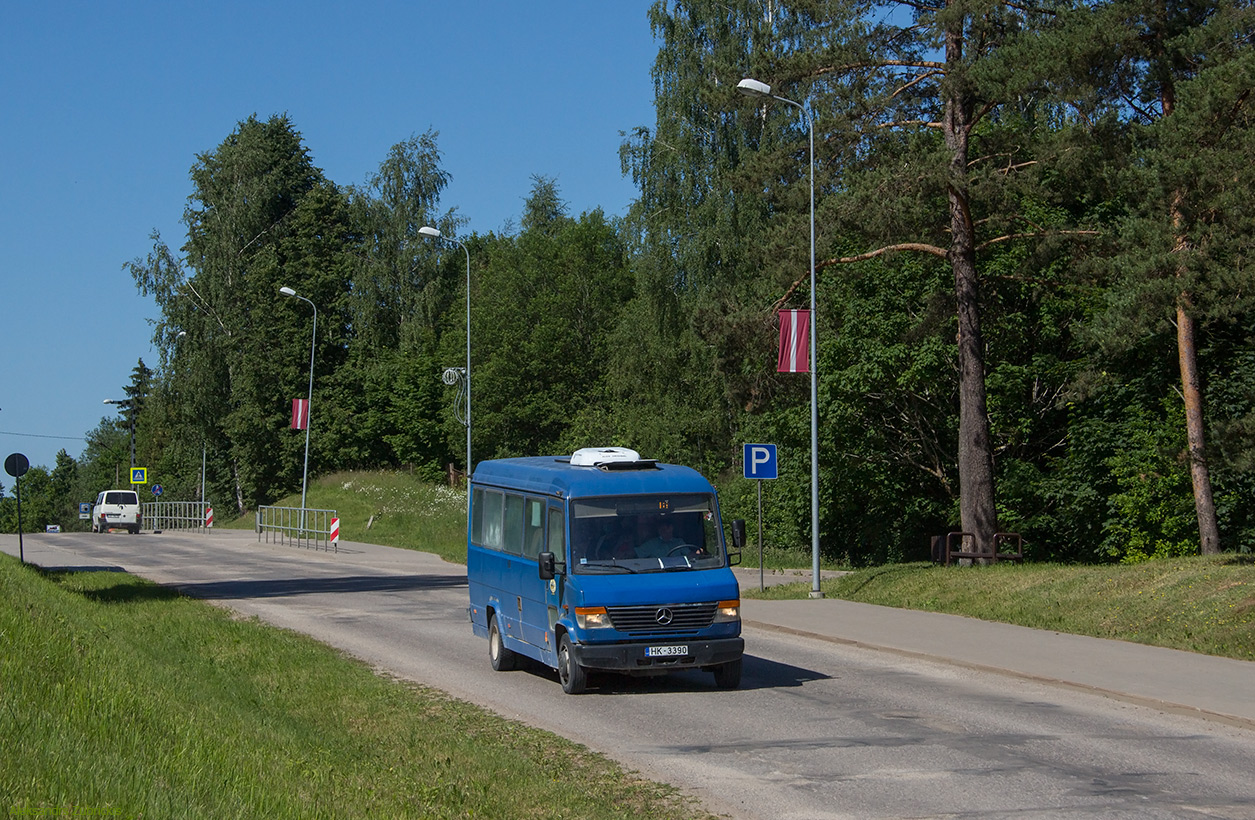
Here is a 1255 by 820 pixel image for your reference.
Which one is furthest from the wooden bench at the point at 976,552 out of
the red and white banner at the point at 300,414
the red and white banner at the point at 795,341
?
the red and white banner at the point at 300,414

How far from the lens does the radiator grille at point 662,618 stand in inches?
503

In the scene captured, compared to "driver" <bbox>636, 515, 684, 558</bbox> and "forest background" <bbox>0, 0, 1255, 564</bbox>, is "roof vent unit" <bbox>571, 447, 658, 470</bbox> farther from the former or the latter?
"forest background" <bbox>0, 0, 1255, 564</bbox>

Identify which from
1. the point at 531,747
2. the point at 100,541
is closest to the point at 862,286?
the point at 531,747

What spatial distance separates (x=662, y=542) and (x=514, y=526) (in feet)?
7.48

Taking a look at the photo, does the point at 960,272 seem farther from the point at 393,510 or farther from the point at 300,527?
the point at 393,510

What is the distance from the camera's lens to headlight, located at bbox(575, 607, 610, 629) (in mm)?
12758

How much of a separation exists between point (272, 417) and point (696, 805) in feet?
218

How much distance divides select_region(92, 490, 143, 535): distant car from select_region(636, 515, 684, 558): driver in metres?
59.5

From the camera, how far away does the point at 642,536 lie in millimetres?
13602

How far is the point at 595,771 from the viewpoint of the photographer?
359 inches

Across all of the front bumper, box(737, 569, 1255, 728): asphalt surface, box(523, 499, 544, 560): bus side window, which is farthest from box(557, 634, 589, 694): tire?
box(737, 569, 1255, 728): asphalt surface

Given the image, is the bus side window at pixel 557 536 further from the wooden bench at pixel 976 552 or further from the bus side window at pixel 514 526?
the wooden bench at pixel 976 552

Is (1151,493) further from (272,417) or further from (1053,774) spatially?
(272,417)

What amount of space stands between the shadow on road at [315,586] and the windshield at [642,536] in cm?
1399
